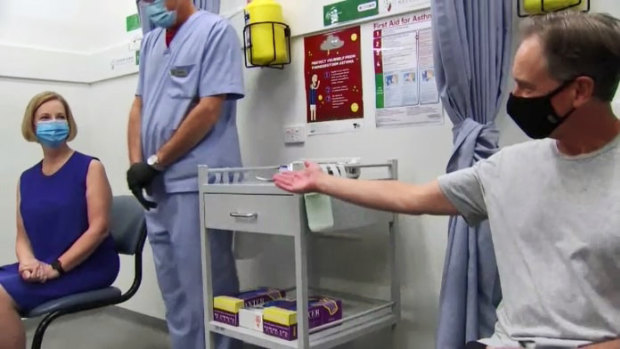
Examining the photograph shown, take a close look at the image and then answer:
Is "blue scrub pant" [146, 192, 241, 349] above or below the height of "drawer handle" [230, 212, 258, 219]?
below

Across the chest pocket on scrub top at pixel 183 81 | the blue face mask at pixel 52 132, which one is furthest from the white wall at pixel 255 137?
the blue face mask at pixel 52 132

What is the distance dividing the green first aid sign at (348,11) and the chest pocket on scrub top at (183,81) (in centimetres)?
52

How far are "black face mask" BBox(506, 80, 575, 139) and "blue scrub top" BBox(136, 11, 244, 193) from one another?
3.61ft

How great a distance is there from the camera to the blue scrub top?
6.48 ft

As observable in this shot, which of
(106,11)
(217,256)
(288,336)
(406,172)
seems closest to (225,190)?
(217,256)

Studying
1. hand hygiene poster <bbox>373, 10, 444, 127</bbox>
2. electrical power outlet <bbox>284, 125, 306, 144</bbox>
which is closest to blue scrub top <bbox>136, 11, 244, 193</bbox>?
electrical power outlet <bbox>284, 125, 306, 144</bbox>

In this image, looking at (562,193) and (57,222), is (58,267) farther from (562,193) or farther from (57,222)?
(562,193)

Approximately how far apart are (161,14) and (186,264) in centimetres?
89

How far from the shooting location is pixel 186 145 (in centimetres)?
195

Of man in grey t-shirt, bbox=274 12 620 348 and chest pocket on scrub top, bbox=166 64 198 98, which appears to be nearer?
man in grey t-shirt, bbox=274 12 620 348

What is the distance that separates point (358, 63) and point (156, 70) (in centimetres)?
74

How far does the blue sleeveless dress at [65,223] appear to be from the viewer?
2.14m

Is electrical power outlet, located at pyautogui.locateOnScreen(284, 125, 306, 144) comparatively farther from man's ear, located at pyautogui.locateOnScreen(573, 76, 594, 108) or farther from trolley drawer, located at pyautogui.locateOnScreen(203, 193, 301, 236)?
man's ear, located at pyautogui.locateOnScreen(573, 76, 594, 108)

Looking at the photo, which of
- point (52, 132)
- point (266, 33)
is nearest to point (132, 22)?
point (52, 132)
